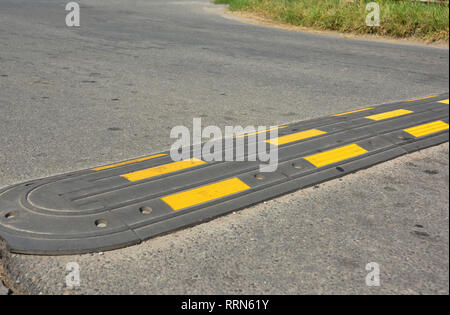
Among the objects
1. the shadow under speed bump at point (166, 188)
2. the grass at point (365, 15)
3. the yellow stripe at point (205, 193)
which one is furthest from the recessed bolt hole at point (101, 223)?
the grass at point (365, 15)

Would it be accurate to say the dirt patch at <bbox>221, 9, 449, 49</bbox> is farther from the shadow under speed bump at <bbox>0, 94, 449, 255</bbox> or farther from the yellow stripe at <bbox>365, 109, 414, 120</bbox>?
the shadow under speed bump at <bbox>0, 94, 449, 255</bbox>

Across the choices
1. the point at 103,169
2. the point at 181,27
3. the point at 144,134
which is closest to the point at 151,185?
the point at 103,169

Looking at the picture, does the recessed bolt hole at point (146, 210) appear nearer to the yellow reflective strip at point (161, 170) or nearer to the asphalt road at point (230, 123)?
the asphalt road at point (230, 123)

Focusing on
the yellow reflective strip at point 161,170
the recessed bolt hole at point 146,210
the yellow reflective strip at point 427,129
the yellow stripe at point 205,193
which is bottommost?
the recessed bolt hole at point 146,210

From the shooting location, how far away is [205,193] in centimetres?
257

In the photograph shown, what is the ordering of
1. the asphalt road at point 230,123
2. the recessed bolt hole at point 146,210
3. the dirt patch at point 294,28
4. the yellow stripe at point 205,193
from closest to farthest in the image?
the asphalt road at point 230,123, the recessed bolt hole at point 146,210, the yellow stripe at point 205,193, the dirt patch at point 294,28

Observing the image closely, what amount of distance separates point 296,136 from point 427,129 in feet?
3.37

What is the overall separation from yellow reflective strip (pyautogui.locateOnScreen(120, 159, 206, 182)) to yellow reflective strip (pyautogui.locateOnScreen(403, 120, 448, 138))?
5.41 feet

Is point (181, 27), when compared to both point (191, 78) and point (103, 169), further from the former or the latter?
point (103, 169)

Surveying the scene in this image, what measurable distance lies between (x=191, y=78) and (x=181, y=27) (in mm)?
4773

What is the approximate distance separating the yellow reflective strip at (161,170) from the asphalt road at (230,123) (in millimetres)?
395

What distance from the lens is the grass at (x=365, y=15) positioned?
31.5 ft

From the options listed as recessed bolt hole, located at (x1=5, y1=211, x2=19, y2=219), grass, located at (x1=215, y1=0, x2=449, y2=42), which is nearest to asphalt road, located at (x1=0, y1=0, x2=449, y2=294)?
recessed bolt hole, located at (x1=5, y1=211, x2=19, y2=219)

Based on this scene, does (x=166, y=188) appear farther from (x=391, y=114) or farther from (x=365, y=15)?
(x=365, y=15)
